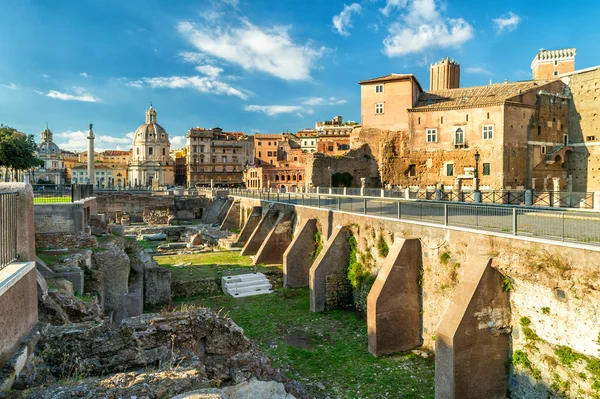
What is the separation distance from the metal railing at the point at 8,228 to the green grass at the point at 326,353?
3584 millimetres

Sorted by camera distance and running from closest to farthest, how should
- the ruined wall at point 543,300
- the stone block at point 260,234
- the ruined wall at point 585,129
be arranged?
the ruined wall at point 543,300 → the stone block at point 260,234 → the ruined wall at point 585,129

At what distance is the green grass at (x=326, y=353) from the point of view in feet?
30.3

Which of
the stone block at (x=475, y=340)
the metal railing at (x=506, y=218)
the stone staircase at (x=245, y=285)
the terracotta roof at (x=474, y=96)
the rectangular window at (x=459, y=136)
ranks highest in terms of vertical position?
the terracotta roof at (x=474, y=96)

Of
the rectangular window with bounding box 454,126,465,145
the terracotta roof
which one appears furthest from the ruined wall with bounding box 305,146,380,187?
the rectangular window with bounding box 454,126,465,145

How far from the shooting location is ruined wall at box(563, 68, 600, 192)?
3731 centimetres

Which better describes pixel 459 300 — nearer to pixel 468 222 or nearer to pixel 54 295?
pixel 468 222

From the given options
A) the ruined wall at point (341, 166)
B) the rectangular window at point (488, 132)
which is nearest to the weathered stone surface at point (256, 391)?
the rectangular window at point (488, 132)

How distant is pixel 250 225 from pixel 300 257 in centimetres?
961

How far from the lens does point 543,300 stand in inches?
319

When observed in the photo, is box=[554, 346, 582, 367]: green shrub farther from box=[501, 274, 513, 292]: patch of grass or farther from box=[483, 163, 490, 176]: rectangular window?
box=[483, 163, 490, 176]: rectangular window

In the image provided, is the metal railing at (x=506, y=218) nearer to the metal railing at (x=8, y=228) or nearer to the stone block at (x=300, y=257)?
the stone block at (x=300, y=257)

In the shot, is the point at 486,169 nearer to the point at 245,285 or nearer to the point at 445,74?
the point at 245,285

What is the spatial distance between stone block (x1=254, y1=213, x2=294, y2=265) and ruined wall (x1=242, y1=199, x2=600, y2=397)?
39.4ft

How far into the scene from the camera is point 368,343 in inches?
448
